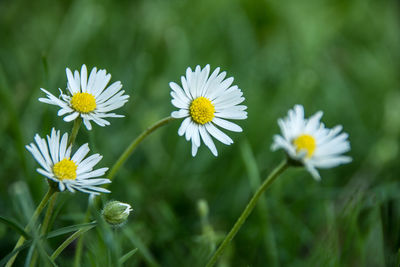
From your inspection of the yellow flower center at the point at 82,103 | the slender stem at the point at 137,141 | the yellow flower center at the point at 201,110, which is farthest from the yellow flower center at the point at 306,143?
the yellow flower center at the point at 82,103

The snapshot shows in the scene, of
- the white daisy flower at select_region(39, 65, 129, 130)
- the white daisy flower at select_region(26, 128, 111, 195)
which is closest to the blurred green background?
the white daisy flower at select_region(26, 128, 111, 195)

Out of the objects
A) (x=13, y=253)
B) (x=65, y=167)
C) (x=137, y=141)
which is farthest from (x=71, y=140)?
(x=13, y=253)

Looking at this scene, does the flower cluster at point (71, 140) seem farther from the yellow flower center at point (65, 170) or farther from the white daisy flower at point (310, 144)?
the white daisy flower at point (310, 144)

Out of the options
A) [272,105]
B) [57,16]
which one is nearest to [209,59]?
[272,105]

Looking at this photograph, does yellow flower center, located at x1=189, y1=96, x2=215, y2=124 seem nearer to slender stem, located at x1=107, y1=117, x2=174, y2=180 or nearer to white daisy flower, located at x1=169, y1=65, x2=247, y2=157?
white daisy flower, located at x1=169, y1=65, x2=247, y2=157

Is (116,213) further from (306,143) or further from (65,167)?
(306,143)

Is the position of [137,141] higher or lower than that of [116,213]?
higher

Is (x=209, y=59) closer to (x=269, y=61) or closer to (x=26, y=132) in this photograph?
(x=269, y=61)
